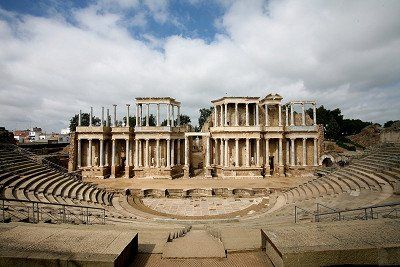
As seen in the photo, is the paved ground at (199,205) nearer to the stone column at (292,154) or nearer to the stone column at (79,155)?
the stone column at (292,154)

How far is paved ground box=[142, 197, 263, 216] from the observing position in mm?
19797

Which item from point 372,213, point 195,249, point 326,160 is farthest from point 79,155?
point 326,160

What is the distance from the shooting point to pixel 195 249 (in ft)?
21.4

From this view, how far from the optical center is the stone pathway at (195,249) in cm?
607

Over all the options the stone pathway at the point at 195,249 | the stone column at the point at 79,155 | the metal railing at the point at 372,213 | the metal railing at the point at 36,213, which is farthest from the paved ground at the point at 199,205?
the stone column at the point at 79,155

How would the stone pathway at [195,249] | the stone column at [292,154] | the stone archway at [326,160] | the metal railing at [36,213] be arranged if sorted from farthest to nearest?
the stone column at [292,154]
the stone archway at [326,160]
the metal railing at [36,213]
the stone pathway at [195,249]

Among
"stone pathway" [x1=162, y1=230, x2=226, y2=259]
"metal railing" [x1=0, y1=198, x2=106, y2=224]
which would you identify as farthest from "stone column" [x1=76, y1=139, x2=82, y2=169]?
"stone pathway" [x1=162, y1=230, x2=226, y2=259]

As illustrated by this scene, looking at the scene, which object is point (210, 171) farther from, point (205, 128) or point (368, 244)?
point (368, 244)

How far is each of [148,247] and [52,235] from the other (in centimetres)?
253

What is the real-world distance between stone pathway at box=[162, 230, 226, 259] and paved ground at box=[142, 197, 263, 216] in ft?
40.3

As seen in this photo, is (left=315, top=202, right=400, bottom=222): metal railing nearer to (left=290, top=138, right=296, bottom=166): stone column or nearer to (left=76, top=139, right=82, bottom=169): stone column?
(left=290, top=138, right=296, bottom=166): stone column

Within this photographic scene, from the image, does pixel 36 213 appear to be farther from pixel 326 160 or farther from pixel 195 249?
pixel 326 160

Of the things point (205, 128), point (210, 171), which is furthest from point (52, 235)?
point (205, 128)

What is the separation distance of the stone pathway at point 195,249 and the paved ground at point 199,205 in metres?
12.3
